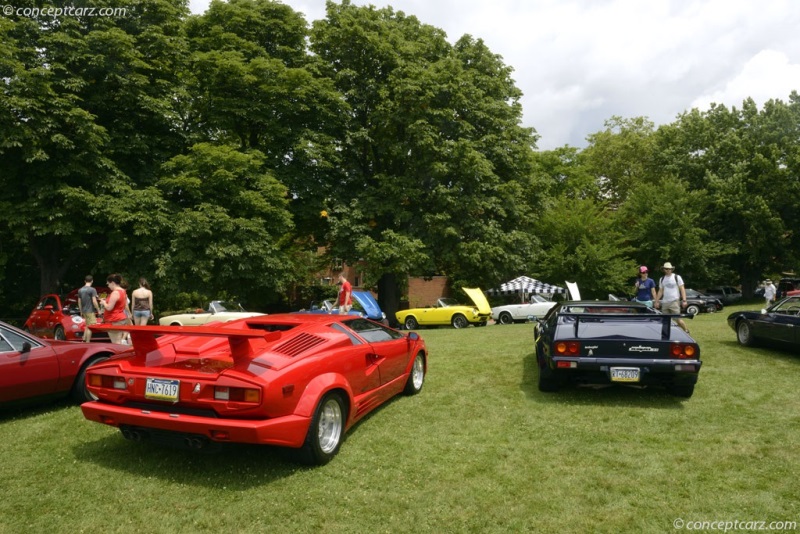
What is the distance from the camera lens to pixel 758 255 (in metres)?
34.8

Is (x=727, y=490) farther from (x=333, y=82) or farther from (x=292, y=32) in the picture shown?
(x=292, y=32)

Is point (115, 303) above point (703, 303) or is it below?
above

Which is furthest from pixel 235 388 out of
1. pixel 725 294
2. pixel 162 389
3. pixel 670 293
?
pixel 725 294

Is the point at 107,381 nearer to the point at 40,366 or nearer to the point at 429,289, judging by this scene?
the point at 40,366

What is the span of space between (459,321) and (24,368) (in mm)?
17061

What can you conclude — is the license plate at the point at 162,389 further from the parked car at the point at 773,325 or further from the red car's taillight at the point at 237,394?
the parked car at the point at 773,325

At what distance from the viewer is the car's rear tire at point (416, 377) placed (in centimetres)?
670

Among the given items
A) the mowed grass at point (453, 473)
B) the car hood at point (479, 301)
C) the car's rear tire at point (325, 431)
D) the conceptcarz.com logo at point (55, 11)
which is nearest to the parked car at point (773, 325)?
the mowed grass at point (453, 473)

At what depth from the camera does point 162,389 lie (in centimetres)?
406

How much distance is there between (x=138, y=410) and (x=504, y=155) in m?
21.0

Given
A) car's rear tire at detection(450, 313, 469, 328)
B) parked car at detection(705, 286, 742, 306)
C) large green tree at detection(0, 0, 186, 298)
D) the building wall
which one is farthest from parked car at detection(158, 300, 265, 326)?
parked car at detection(705, 286, 742, 306)

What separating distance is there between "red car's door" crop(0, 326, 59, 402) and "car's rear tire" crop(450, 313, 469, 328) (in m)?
16.7

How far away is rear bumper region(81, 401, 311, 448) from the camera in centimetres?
381

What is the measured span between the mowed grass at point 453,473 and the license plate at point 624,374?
1.17 feet
